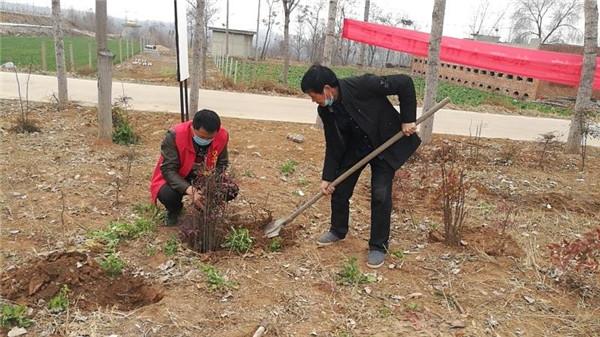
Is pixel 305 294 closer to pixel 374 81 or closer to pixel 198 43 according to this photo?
pixel 374 81

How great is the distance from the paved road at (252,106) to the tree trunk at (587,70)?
6.71ft

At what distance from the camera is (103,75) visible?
552 cm

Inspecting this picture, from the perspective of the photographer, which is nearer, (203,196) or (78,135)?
(203,196)

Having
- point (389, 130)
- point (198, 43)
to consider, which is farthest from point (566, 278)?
point (198, 43)

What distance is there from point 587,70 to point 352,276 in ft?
18.8

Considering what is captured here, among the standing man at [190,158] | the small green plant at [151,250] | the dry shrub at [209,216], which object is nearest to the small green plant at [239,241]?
the dry shrub at [209,216]

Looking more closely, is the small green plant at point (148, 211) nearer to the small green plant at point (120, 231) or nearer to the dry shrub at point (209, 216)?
the small green plant at point (120, 231)

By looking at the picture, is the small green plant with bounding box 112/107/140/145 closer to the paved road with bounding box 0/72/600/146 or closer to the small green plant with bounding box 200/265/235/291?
the paved road with bounding box 0/72/600/146

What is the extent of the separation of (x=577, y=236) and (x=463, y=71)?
1932 cm

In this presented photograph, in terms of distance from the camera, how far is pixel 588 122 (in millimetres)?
6941

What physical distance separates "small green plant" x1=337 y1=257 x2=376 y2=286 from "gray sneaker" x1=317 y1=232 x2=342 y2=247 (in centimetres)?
42

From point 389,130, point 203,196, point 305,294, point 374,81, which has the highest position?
point 374,81

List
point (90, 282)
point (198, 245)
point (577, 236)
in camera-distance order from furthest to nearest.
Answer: point (577, 236) < point (198, 245) < point (90, 282)

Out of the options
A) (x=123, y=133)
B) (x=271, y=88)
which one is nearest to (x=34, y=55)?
(x=271, y=88)
